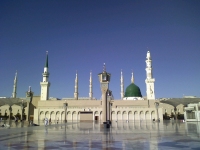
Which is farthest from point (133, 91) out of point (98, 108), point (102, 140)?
point (102, 140)

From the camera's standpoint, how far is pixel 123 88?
6781cm

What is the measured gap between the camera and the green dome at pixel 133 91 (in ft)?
204

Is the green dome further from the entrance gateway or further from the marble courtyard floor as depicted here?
the marble courtyard floor

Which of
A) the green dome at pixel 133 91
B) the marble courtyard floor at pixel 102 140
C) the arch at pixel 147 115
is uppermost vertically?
the green dome at pixel 133 91

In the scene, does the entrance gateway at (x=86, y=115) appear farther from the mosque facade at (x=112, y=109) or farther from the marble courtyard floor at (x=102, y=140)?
the marble courtyard floor at (x=102, y=140)

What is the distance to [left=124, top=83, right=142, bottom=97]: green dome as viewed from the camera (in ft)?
204

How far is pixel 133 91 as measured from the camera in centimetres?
6234

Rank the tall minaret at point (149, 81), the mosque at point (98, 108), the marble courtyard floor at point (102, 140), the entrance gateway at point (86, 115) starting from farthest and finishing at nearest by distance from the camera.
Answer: the tall minaret at point (149, 81) → the entrance gateway at point (86, 115) → the mosque at point (98, 108) → the marble courtyard floor at point (102, 140)

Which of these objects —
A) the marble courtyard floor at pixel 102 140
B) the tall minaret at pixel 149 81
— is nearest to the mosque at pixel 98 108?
the tall minaret at pixel 149 81

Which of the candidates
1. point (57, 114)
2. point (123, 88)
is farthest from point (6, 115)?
point (123, 88)

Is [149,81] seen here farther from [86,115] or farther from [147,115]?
[86,115]

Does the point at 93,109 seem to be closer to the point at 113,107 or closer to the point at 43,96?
the point at 113,107

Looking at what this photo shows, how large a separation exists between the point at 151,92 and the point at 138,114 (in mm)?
8225

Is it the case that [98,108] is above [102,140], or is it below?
above
